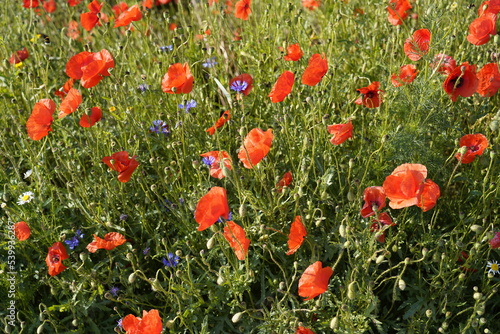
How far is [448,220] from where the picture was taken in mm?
2514

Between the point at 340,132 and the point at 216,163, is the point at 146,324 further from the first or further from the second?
the point at 340,132

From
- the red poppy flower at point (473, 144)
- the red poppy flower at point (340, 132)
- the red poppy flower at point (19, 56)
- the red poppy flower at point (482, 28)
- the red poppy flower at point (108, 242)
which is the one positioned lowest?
the red poppy flower at point (108, 242)

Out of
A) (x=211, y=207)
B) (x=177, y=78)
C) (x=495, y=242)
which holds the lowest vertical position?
(x=495, y=242)

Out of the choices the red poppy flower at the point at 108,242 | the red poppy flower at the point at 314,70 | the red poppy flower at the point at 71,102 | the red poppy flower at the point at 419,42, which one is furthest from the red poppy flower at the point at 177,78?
the red poppy flower at the point at 419,42

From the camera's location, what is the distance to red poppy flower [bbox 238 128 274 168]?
201 centimetres

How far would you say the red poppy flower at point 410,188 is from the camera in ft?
6.19

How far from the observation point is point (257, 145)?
2035mm

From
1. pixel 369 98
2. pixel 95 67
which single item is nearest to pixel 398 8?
pixel 369 98

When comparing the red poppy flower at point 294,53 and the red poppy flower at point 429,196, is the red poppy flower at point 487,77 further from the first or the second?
the red poppy flower at point 294,53

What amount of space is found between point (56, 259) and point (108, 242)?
248 millimetres

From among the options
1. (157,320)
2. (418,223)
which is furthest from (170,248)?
(418,223)

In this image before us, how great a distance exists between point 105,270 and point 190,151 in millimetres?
782

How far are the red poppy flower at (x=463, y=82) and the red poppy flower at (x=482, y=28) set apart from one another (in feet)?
0.61

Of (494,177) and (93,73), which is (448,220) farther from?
(93,73)
